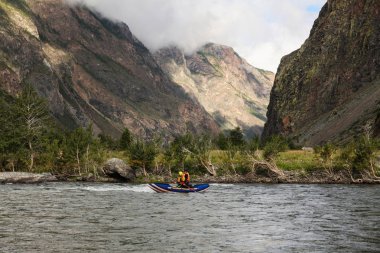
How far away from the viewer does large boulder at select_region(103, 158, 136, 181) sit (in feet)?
339

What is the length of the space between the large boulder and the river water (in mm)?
37622

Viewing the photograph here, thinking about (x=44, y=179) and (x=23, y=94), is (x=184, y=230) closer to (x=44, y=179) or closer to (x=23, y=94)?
(x=44, y=179)

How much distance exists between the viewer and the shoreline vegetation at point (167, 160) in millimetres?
97250

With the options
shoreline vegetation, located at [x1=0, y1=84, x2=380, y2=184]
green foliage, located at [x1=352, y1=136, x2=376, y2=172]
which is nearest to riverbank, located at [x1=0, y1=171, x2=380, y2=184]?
shoreline vegetation, located at [x1=0, y1=84, x2=380, y2=184]

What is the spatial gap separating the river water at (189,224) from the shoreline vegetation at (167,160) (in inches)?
1310

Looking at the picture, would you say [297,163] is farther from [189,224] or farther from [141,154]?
[189,224]

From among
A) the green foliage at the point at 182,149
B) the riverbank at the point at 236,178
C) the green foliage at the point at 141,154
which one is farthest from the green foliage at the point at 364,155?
the green foliage at the point at 141,154

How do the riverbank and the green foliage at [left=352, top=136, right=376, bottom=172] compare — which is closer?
the green foliage at [left=352, top=136, right=376, bottom=172]

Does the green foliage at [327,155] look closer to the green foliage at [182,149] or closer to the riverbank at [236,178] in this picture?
the riverbank at [236,178]

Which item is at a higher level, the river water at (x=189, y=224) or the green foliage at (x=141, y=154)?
the green foliage at (x=141, y=154)

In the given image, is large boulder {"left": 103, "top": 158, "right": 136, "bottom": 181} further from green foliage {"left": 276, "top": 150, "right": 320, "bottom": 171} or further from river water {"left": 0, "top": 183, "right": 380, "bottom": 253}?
river water {"left": 0, "top": 183, "right": 380, "bottom": 253}

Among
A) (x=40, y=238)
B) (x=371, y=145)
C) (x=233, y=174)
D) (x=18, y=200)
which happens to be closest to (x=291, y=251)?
(x=40, y=238)

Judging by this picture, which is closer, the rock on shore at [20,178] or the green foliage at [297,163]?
the rock on shore at [20,178]

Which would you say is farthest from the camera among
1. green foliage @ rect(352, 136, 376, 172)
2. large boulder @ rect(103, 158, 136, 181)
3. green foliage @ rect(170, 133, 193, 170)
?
green foliage @ rect(170, 133, 193, 170)
